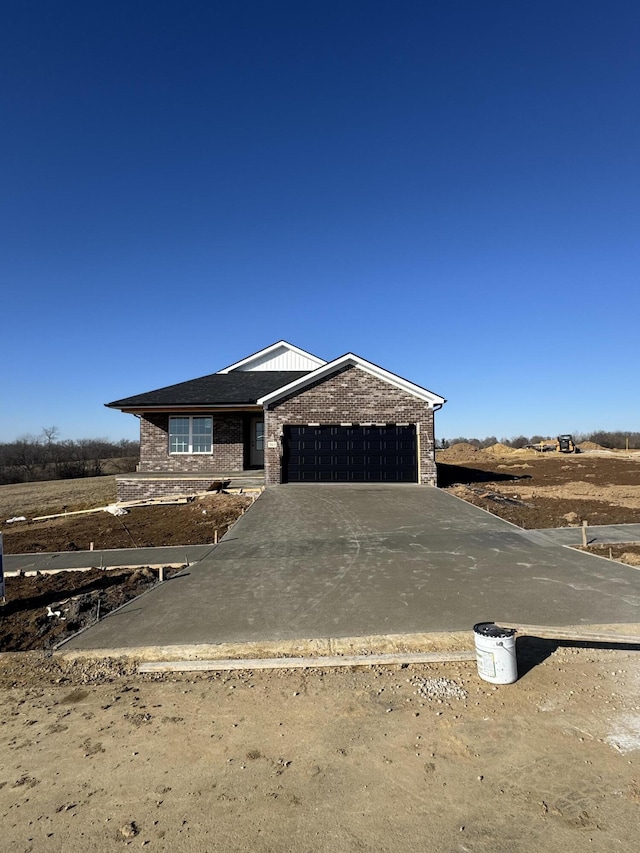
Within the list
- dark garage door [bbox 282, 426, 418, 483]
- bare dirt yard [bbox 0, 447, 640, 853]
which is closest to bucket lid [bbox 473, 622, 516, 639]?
bare dirt yard [bbox 0, 447, 640, 853]

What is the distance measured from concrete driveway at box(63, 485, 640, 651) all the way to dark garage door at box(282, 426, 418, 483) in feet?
21.7

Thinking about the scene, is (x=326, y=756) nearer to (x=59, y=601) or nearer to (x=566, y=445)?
(x=59, y=601)

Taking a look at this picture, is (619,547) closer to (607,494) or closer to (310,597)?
(310,597)

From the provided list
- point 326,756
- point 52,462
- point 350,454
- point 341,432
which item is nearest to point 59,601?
point 326,756

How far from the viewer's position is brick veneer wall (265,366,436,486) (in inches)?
664

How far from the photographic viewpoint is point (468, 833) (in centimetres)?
238

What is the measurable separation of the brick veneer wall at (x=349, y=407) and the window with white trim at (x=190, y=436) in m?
3.55

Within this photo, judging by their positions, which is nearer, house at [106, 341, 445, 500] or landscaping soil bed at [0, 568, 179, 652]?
landscaping soil bed at [0, 568, 179, 652]

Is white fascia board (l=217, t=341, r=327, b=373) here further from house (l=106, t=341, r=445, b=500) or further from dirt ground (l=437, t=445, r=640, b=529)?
dirt ground (l=437, t=445, r=640, b=529)

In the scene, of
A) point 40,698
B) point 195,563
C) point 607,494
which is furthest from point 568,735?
point 607,494

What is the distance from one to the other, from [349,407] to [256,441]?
506cm

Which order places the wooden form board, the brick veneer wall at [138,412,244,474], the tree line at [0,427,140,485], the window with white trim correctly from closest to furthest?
the wooden form board, the brick veneer wall at [138,412,244,474], the window with white trim, the tree line at [0,427,140,485]

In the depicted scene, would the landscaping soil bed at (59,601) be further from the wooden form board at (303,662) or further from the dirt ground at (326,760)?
the wooden form board at (303,662)

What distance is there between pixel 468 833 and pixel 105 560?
753cm
